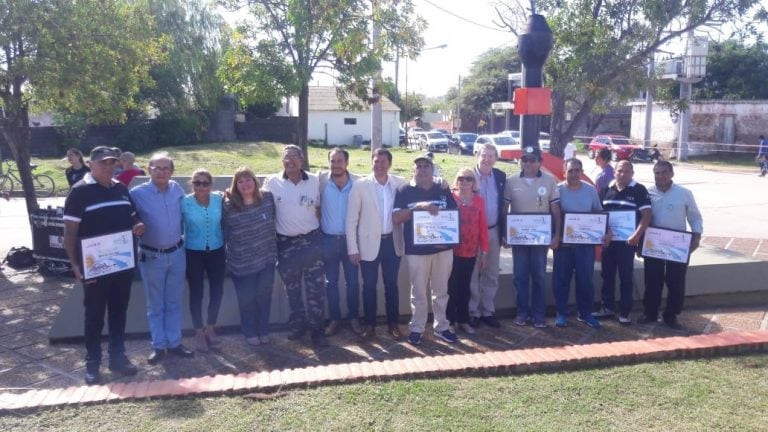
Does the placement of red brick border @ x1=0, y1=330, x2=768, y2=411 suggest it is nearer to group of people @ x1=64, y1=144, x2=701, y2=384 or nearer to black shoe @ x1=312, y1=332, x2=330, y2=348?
group of people @ x1=64, y1=144, x2=701, y2=384

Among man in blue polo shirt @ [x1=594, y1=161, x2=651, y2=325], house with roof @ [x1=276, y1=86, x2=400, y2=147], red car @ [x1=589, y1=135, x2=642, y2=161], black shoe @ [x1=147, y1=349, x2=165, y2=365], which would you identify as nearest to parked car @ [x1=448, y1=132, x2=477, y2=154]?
house with roof @ [x1=276, y1=86, x2=400, y2=147]

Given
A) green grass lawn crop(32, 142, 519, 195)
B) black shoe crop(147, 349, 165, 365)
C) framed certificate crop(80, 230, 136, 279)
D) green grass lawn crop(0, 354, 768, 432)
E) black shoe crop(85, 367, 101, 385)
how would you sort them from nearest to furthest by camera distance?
green grass lawn crop(0, 354, 768, 432) → framed certificate crop(80, 230, 136, 279) → black shoe crop(85, 367, 101, 385) → black shoe crop(147, 349, 165, 365) → green grass lawn crop(32, 142, 519, 195)

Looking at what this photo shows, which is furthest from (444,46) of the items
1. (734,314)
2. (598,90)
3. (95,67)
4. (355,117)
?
(734,314)

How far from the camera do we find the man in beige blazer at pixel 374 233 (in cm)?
566

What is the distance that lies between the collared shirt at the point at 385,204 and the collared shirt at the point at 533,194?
1.27m

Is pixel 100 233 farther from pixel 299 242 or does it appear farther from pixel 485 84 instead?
pixel 485 84

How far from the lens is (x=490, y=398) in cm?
439

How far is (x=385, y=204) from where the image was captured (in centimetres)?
574

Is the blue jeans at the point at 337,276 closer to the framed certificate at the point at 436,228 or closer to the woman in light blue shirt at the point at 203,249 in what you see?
the framed certificate at the point at 436,228

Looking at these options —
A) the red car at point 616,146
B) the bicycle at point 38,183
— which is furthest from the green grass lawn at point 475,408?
the red car at point 616,146

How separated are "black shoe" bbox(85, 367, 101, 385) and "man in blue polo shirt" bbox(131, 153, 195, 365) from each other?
47cm

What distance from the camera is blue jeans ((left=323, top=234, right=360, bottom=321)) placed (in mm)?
5910

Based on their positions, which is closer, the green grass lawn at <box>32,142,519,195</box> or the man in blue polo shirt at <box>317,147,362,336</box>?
the man in blue polo shirt at <box>317,147,362,336</box>

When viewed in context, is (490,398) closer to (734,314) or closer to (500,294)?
(500,294)
